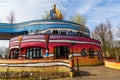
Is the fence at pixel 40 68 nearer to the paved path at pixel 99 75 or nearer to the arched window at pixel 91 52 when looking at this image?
the paved path at pixel 99 75

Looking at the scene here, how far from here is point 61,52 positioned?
92.1 ft

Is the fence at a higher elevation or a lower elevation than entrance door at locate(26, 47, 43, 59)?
lower

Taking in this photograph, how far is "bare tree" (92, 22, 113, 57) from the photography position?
161ft

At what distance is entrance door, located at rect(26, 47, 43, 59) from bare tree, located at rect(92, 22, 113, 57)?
24358mm

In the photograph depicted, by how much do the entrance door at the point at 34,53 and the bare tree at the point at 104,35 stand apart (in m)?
24.4


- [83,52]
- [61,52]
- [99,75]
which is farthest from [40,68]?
[83,52]

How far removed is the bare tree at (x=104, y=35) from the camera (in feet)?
161

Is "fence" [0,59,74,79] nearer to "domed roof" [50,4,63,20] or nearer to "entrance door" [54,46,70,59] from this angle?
"entrance door" [54,46,70,59]

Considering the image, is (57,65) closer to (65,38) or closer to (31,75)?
(31,75)

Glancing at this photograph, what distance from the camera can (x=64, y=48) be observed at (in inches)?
1116

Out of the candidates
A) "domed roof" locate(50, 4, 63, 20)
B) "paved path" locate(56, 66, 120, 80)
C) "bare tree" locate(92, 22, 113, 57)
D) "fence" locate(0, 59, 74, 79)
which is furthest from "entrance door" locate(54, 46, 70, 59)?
"bare tree" locate(92, 22, 113, 57)

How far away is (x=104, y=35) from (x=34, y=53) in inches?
1108

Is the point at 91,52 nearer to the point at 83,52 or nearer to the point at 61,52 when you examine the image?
the point at 83,52

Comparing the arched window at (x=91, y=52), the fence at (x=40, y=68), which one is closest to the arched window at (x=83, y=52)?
the arched window at (x=91, y=52)
